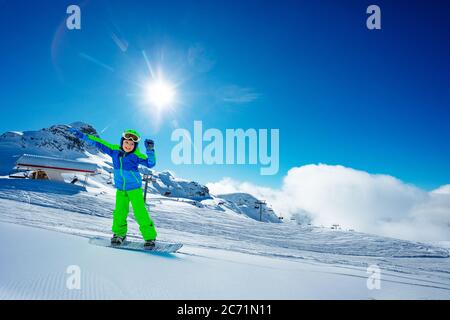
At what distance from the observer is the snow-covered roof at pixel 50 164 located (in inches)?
1197

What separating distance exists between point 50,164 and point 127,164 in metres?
32.5

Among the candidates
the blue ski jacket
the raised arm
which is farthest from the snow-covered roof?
the raised arm

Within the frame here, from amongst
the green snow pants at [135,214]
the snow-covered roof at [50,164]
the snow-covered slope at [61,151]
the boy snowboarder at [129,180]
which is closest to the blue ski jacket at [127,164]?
the boy snowboarder at [129,180]

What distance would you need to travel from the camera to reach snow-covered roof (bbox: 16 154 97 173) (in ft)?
99.8

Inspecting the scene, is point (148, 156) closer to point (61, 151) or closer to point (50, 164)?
point (50, 164)

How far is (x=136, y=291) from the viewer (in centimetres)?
198

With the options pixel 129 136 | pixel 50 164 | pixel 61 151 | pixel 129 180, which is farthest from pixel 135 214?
pixel 61 151

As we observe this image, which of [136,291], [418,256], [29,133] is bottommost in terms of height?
[418,256]

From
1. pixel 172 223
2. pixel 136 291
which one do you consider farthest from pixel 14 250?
pixel 172 223

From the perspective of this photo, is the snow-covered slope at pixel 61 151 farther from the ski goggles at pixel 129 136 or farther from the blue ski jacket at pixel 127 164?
the ski goggles at pixel 129 136

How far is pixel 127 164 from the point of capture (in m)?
4.35

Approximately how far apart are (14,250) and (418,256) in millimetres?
8893

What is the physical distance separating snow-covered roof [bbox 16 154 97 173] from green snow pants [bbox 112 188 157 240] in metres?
31.1
